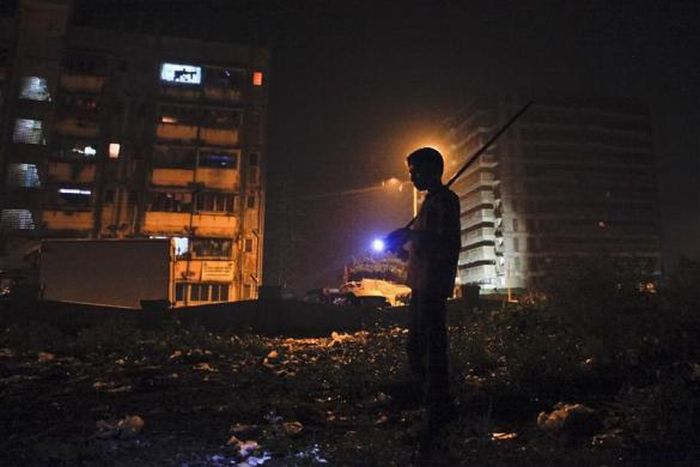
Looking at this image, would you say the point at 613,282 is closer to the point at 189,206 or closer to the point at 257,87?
the point at 189,206

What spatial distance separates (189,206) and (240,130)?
8.45 m

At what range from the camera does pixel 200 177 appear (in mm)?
43781

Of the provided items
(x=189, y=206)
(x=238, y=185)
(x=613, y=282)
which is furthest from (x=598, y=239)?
(x=613, y=282)

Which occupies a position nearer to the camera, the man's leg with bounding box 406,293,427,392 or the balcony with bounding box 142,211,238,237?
the man's leg with bounding box 406,293,427,392

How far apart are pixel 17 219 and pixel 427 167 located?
44.6 meters

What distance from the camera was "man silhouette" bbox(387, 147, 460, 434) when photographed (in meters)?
4.03

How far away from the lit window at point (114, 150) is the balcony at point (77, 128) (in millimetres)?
1524

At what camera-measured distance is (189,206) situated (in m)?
43.1

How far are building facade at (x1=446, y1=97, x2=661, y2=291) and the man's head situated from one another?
56.3 metres

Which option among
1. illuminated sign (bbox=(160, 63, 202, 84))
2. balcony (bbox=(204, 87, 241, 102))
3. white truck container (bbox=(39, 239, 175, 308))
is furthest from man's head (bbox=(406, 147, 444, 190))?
illuminated sign (bbox=(160, 63, 202, 84))

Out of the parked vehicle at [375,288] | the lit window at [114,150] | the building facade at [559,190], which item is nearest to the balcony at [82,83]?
the lit window at [114,150]

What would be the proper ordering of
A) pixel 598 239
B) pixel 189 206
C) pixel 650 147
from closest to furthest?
pixel 189 206 → pixel 598 239 → pixel 650 147

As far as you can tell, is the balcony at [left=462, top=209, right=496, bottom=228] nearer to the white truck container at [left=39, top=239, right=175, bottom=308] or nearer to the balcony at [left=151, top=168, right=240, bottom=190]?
the balcony at [left=151, top=168, right=240, bottom=190]

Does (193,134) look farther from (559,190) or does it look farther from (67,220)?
(559,190)
